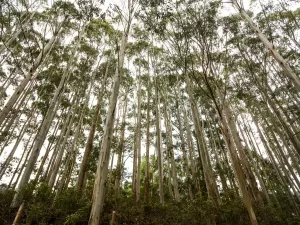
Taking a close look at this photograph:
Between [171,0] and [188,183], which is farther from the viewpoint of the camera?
[188,183]

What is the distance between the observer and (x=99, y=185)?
3750 millimetres

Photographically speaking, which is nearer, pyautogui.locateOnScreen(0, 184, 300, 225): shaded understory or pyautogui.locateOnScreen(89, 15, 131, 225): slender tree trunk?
pyautogui.locateOnScreen(89, 15, 131, 225): slender tree trunk

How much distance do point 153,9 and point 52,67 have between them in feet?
28.3

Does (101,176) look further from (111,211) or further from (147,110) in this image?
(147,110)

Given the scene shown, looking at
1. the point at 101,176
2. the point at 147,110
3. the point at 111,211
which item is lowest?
the point at 111,211

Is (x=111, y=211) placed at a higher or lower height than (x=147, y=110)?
lower

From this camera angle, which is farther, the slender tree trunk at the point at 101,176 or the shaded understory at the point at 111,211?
the shaded understory at the point at 111,211

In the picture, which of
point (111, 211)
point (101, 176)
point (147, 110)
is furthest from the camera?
point (147, 110)

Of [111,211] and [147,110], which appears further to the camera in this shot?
[147,110]

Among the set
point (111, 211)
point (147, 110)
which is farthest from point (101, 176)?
point (147, 110)

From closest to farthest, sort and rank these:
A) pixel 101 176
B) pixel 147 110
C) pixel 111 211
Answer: pixel 101 176 < pixel 111 211 < pixel 147 110

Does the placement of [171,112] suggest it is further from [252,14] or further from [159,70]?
[252,14]

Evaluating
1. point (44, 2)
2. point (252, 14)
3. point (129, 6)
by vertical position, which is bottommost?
point (129, 6)

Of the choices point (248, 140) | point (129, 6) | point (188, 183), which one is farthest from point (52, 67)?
point (248, 140)
